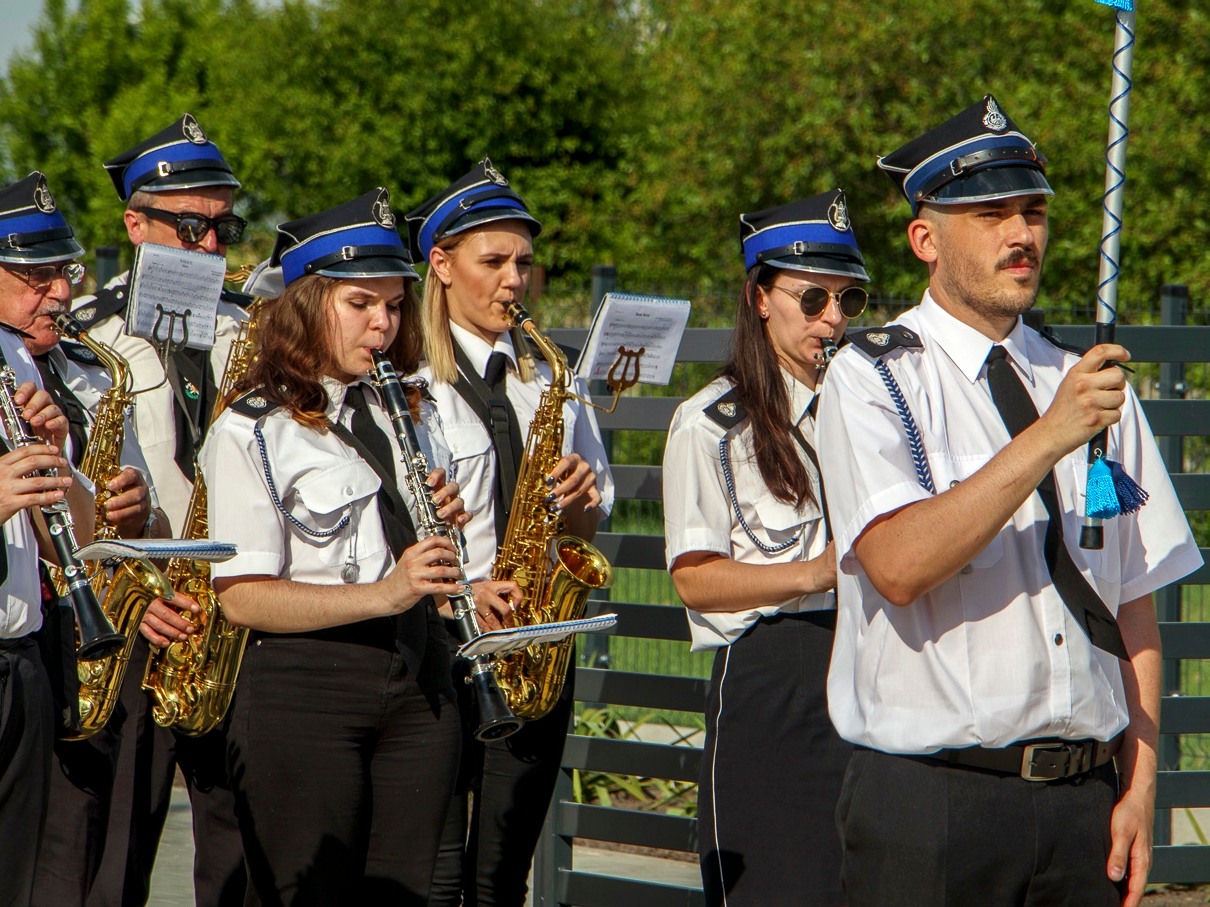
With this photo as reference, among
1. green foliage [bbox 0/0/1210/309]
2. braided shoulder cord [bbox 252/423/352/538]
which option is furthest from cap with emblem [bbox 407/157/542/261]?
green foliage [bbox 0/0/1210/309]

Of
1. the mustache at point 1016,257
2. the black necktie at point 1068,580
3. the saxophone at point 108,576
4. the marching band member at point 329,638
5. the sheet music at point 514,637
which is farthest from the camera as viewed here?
the saxophone at point 108,576

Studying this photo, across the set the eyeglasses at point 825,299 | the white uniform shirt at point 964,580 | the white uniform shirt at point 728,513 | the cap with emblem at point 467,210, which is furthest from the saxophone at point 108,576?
the white uniform shirt at point 964,580

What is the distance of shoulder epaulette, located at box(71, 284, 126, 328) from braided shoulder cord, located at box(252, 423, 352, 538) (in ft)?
4.97

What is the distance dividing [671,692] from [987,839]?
2639mm

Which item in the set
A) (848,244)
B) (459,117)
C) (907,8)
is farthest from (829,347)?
(459,117)

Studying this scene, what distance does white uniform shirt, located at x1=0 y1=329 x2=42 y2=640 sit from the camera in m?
3.80

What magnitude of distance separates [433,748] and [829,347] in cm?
160

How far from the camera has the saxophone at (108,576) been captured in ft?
15.5

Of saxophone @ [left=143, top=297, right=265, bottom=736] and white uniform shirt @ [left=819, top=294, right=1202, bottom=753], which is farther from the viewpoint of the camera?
saxophone @ [left=143, top=297, right=265, bottom=736]

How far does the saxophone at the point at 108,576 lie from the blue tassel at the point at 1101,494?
2.80 m

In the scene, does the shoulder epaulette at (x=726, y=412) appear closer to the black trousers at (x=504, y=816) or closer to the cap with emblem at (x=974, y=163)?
the black trousers at (x=504, y=816)

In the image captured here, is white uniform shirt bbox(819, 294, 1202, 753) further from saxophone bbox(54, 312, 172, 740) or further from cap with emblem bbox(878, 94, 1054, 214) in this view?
saxophone bbox(54, 312, 172, 740)

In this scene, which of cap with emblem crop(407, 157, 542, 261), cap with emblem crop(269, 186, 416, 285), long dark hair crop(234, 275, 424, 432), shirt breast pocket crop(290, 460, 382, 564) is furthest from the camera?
cap with emblem crop(407, 157, 542, 261)

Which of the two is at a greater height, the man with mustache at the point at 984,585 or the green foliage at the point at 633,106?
the green foliage at the point at 633,106
